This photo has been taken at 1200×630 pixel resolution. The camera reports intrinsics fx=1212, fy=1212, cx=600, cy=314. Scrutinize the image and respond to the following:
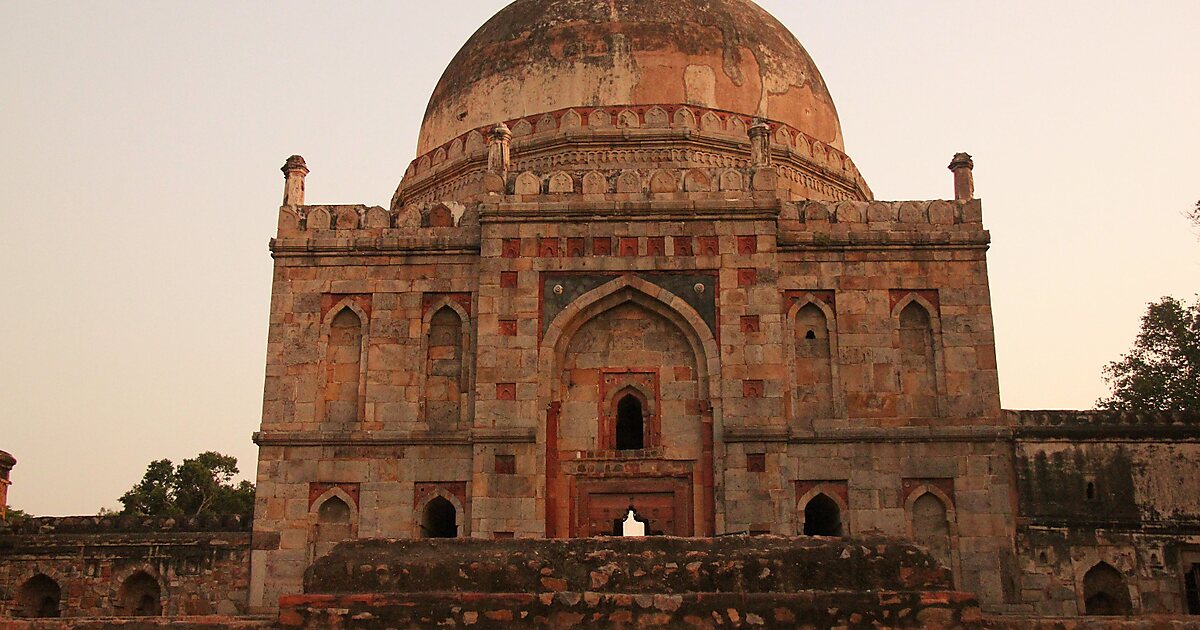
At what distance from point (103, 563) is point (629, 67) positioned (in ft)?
36.0

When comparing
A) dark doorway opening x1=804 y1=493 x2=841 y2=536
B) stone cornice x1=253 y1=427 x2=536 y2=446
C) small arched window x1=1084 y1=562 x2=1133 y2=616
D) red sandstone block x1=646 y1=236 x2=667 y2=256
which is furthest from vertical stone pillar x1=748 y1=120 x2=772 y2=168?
small arched window x1=1084 y1=562 x2=1133 y2=616

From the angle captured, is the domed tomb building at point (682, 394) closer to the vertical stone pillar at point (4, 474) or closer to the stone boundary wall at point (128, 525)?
the stone boundary wall at point (128, 525)

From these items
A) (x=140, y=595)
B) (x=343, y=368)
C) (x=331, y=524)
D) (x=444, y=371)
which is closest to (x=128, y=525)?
(x=140, y=595)

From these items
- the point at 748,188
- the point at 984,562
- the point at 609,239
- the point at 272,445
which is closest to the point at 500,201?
the point at 609,239

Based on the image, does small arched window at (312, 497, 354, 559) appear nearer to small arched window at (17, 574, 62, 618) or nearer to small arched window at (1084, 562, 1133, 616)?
small arched window at (17, 574, 62, 618)

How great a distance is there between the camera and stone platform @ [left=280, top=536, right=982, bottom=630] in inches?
342

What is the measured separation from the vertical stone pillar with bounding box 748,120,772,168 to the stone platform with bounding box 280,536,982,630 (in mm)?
8488

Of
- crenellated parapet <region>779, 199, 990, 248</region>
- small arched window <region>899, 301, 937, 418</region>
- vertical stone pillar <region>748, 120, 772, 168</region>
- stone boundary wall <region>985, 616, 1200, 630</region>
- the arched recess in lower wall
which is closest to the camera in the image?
stone boundary wall <region>985, 616, 1200, 630</region>

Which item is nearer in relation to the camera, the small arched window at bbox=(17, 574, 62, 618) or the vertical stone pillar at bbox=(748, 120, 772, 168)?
the vertical stone pillar at bbox=(748, 120, 772, 168)

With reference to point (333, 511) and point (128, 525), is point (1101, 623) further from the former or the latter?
point (128, 525)

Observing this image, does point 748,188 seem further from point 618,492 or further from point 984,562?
point 984,562

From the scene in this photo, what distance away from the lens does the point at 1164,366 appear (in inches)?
1005

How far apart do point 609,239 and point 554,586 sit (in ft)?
26.0

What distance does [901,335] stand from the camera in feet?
54.0
